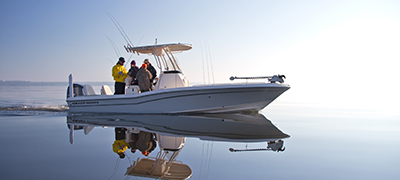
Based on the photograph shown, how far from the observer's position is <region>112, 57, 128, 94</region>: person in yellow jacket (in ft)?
35.2

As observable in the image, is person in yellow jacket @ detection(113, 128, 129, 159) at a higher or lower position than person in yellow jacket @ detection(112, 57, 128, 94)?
lower

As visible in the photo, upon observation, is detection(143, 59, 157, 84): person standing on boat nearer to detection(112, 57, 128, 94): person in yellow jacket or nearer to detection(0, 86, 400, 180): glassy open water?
detection(112, 57, 128, 94): person in yellow jacket

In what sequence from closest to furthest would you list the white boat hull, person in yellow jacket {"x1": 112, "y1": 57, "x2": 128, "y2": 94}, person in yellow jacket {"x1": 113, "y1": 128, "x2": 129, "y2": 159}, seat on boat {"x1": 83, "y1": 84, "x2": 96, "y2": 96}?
1. person in yellow jacket {"x1": 113, "y1": 128, "x2": 129, "y2": 159}
2. the white boat hull
3. person in yellow jacket {"x1": 112, "y1": 57, "x2": 128, "y2": 94}
4. seat on boat {"x1": 83, "y1": 84, "x2": 96, "y2": 96}

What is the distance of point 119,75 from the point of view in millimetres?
10828

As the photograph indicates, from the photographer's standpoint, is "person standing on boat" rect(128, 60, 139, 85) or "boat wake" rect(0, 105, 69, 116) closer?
"boat wake" rect(0, 105, 69, 116)

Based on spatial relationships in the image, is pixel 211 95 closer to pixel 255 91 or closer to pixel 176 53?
pixel 255 91

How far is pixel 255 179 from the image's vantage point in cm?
289

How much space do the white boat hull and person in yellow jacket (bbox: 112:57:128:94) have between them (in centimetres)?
58

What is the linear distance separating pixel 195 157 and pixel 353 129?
4.67 m

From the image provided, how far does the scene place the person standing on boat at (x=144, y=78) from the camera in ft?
33.9

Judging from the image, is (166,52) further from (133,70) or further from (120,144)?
(120,144)

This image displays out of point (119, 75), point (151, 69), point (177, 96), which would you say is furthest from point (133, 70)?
point (177, 96)

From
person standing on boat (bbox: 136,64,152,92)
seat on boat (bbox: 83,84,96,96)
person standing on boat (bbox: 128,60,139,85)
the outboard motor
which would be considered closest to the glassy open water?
person standing on boat (bbox: 136,64,152,92)

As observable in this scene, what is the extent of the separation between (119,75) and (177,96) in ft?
9.28
